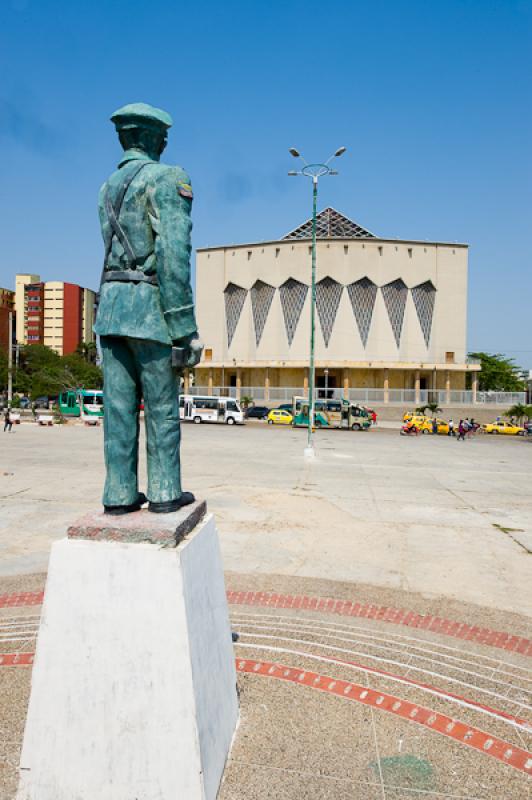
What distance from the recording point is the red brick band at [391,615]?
5023 mm

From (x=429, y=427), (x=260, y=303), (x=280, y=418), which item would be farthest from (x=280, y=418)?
(x=260, y=303)

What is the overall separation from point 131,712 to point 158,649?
35 centimetres

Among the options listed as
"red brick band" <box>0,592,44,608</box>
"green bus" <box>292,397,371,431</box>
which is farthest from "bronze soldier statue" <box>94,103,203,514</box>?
"green bus" <box>292,397,371,431</box>

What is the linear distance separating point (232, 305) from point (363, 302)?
1326cm

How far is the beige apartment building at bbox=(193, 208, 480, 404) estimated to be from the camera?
53250 millimetres

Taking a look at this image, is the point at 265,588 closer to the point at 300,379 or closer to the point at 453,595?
the point at 453,595

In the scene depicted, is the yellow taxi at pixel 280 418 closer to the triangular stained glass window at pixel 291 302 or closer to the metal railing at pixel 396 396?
the metal railing at pixel 396 396

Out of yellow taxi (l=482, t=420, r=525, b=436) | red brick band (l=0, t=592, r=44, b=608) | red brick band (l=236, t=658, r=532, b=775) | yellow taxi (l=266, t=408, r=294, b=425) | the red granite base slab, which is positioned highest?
the red granite base slab

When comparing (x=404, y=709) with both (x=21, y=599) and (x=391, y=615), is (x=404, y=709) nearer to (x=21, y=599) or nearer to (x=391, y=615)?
(x=391, y=615)

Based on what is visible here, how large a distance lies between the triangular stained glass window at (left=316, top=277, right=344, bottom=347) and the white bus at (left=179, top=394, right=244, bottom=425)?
834 inches

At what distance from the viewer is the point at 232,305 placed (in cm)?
5803

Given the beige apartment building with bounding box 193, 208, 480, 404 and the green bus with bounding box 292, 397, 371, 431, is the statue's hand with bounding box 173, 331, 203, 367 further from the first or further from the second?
the beige apartment building with bounding box 193, 208, 480, 404

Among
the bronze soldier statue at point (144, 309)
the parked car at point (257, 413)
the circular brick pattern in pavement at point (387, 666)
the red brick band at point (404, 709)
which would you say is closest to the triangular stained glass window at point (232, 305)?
the parked car at point (257, 413)

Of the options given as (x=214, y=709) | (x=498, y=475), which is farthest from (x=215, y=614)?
(x=498, y=475)
